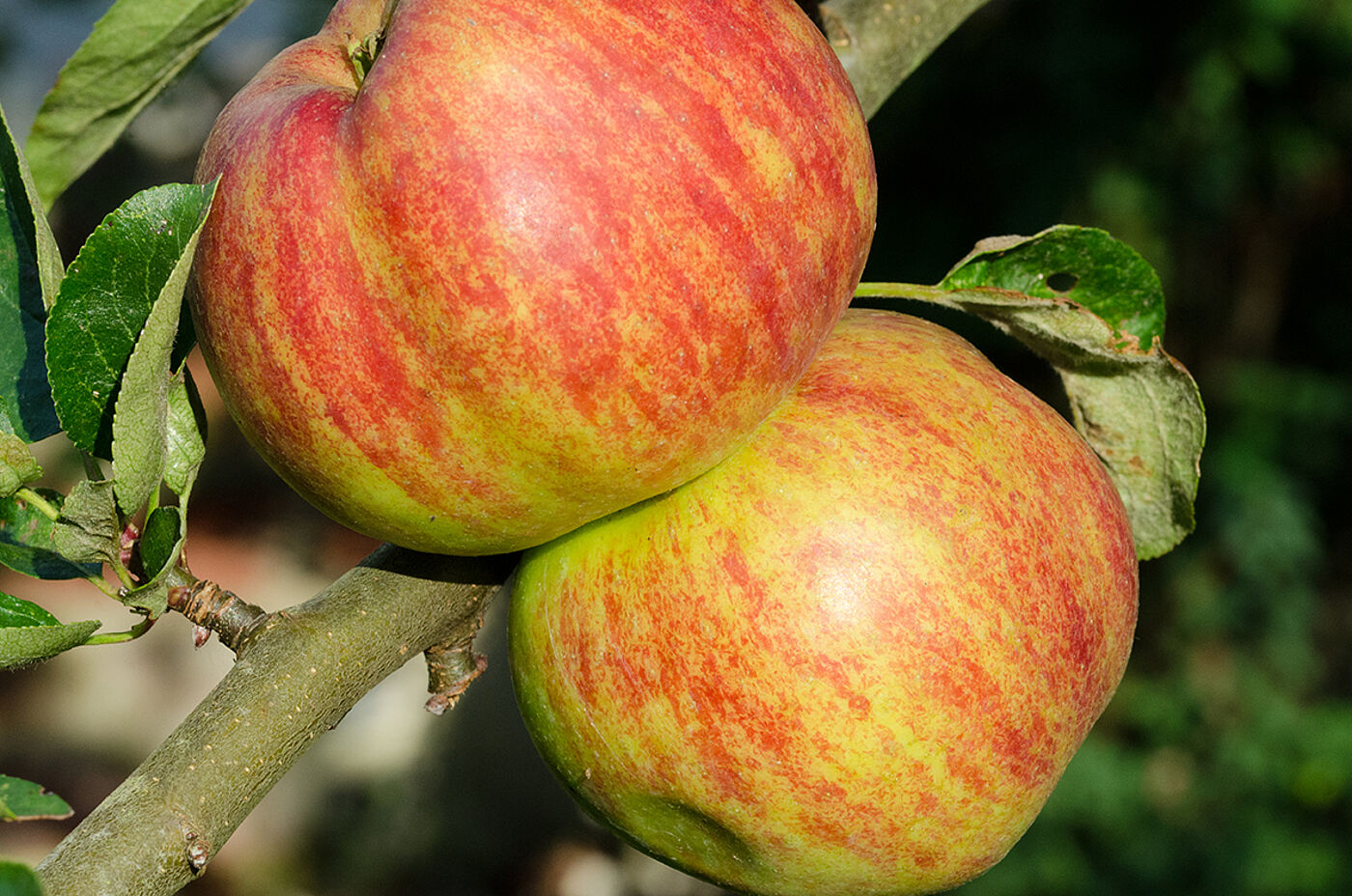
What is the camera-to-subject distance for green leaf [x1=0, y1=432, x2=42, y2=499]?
2.01 feet

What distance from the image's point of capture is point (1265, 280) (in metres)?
2.63

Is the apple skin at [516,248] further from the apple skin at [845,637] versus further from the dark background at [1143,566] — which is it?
the dark background at [1143,566]

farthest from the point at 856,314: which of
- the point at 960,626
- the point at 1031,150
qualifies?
the point at 1031,150

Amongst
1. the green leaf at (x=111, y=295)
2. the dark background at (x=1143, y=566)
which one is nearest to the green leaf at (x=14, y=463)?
the green leaf at (x=111, y=295)

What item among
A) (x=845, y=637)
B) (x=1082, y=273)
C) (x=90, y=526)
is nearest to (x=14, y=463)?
(x=90, y=526)

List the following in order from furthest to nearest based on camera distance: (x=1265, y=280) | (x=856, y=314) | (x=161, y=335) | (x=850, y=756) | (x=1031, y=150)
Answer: (x=1265, y=280) < (x=1031, y=150) < (x=856, y=314) < (x=850, y=756) < (x=161, y=335)

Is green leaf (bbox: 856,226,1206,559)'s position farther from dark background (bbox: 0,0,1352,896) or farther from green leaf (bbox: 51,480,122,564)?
dark background (bbox: 0,0,1352,896)

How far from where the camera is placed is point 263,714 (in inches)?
25.5

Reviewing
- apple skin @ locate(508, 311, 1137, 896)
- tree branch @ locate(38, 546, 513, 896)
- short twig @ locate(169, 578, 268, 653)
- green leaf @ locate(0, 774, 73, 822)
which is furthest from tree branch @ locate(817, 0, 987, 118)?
green leaf @ locate(0, 774, 73, 822)

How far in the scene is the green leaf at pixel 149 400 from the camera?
57 centimetres

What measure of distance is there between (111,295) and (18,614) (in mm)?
189

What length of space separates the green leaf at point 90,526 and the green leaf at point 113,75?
0.23 meters

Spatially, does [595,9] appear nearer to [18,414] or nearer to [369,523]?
[369,523]

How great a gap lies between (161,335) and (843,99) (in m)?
0.41
